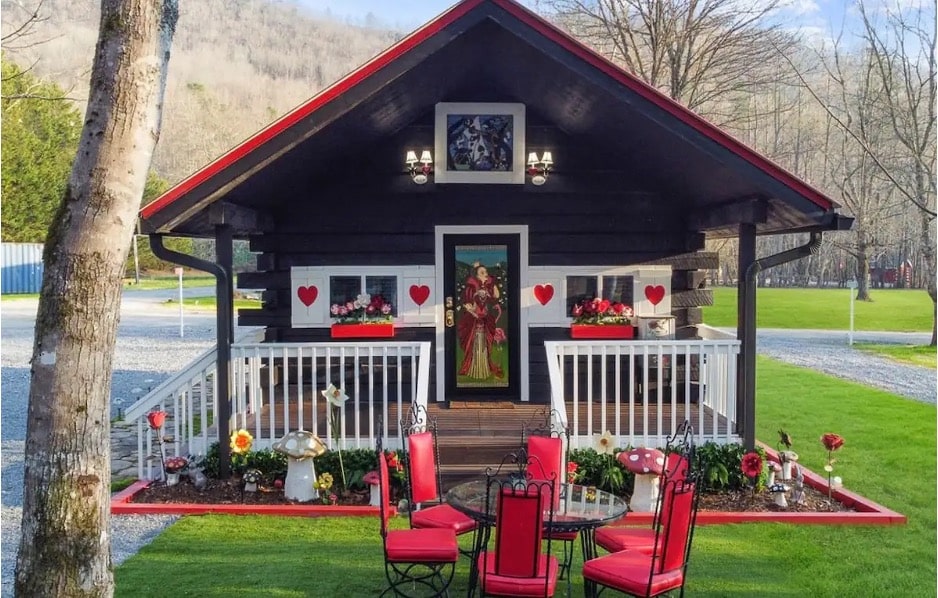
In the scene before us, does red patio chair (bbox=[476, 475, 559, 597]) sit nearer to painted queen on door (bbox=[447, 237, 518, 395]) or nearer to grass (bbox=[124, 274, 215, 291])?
painted queen on door (bbox=[447, 237, 518, 395])

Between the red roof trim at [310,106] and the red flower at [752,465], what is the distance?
15.7ft

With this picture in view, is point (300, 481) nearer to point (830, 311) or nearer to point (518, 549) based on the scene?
point (518, 549)

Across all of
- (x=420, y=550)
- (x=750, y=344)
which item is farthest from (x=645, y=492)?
(x=420, y=550)

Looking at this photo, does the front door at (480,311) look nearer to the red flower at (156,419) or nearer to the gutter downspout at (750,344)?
the gutter downspout at (750,344)

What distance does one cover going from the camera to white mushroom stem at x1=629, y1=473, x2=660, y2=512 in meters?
6.88

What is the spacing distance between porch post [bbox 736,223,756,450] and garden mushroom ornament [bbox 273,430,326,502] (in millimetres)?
4114

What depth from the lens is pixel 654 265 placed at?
9.53 metres

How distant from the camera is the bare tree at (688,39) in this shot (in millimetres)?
20750

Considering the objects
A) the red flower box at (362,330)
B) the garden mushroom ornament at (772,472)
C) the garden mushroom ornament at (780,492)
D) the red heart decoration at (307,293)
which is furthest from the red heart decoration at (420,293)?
the garden mushroom ornament at (780,492)

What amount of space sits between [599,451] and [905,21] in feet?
48.7

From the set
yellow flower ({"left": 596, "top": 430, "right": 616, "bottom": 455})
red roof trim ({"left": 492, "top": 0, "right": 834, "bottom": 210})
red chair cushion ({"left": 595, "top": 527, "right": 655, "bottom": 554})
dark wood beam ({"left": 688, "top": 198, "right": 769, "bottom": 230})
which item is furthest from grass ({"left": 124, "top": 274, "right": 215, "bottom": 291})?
red chair cushion ({"left": 595, "top": 527, "right": 655, "bottom": 554})

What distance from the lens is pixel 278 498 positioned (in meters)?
7.27

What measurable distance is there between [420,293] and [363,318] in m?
0.77

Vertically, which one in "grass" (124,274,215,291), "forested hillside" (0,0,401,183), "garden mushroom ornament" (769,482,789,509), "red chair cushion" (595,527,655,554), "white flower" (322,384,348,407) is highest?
"forested hillside" (0,0,401,183)
